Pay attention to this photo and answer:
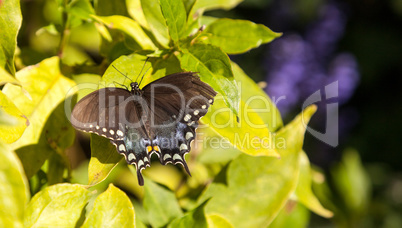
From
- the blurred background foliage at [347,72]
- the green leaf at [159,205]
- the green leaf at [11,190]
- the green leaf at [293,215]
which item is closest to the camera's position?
the green leaf at [11,190]

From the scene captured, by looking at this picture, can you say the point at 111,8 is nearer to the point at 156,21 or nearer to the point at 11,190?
the point at 156,21

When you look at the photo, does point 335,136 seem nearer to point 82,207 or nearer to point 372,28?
point 372,28

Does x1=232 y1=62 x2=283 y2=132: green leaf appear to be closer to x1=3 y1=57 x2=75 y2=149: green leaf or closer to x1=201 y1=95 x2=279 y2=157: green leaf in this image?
x1=201 y1=95 x2=279 y2=157: green leaf

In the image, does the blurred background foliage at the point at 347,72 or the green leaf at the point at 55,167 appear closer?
the green leaf at the point at 55,167

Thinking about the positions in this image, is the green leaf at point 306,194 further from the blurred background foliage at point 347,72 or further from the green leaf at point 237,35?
the blurred background foliage at point 347,72

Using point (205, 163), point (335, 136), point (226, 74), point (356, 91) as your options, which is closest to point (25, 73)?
point (226, 74)

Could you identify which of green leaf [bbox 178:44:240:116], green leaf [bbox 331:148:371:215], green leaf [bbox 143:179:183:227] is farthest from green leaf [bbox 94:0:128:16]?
green leaf [bbox 331:148:371:215]

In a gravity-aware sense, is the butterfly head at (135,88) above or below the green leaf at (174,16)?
below

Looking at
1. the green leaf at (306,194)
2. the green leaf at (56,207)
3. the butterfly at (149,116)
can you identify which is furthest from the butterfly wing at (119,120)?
the green leaf at (306,194)

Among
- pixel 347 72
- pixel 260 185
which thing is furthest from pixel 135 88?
pixel 347 72
